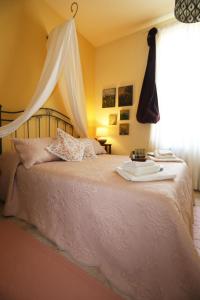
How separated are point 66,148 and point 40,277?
4.52ft

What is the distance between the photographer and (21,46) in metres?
2.58

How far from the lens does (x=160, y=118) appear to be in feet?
10.7

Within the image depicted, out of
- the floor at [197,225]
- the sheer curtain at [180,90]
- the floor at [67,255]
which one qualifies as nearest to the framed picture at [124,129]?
the sheer curtain at [180,90]

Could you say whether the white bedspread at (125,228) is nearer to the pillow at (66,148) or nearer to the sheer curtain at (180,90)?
the pillow at (66,148)

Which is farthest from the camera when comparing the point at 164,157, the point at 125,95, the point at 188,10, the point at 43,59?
the point at 125,95

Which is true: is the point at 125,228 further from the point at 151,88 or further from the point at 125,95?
the point at 125,95

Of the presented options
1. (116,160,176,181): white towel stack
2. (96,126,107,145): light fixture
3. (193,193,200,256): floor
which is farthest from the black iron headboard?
(193,193,200,256): floor

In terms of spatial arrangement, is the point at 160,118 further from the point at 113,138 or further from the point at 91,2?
the point at 91,2

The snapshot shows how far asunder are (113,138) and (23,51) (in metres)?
2.28

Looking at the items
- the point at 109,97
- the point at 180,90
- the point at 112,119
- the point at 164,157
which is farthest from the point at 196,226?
the point at 109,97

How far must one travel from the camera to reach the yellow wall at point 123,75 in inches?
138

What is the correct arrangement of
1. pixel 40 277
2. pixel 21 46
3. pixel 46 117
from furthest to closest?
1. pixel 46 117
2. pixel 21 46
3. pixel 40 277

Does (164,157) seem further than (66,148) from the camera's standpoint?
Yes

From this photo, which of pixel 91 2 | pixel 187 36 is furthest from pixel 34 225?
pixel 187 36
